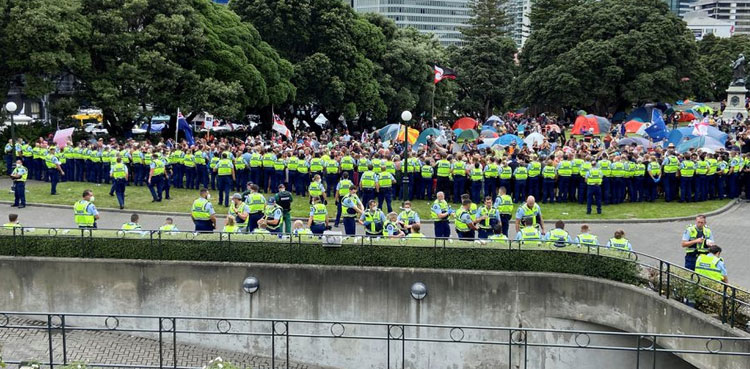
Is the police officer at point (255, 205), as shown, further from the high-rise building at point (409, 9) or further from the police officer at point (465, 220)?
the high-rise building at point (409, 9)

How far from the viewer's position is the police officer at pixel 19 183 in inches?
897

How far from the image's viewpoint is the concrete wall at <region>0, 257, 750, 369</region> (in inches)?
571

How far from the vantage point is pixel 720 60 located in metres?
87.1

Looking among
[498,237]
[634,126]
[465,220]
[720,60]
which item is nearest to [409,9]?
[720,60]

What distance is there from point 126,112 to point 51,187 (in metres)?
8.53

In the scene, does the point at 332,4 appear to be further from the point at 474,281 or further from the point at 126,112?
the point at 474,281

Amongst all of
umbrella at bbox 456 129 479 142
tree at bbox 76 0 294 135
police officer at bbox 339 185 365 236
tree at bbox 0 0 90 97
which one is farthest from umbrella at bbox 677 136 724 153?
tree at bbox 0 0 90 97

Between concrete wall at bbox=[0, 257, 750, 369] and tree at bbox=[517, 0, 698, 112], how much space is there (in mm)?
43550

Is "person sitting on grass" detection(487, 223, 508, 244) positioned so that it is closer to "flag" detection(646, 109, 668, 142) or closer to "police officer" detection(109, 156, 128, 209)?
"police officer" detection(109, 156, 128, 209)

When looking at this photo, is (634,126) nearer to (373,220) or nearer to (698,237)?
(698,237)

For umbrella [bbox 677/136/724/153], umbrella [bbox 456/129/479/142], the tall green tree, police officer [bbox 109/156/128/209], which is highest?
the tall green tree

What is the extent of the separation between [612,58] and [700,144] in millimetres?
30054

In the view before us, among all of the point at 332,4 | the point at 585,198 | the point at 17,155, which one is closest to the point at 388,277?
the point at 585,198

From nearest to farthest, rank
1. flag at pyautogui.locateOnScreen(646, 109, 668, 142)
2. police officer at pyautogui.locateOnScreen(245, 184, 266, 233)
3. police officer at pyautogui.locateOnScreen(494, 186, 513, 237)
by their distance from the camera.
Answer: police officer at pyautogui.locateOnScreen(245, 184, 266, 233) → police officer at pyautogui.locateOnScreen(494, 186, 513, 237) → flag at pyautogui.locateOnScreen(646, 109, 668, 142)
